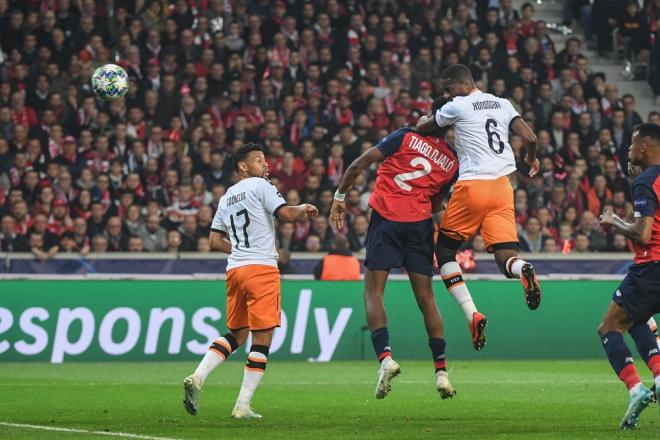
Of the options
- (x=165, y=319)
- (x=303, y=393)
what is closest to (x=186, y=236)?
(x=165, y=319)

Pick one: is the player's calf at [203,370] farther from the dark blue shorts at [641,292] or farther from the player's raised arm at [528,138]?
the dark blue shorts at [641,292]

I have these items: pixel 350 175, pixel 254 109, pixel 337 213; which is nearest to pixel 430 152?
pixel 350 175

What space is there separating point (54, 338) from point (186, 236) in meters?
3.15

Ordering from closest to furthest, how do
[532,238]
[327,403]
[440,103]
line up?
[440,103], [327,403], [532,238]

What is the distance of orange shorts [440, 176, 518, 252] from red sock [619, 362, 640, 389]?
2.08 metres

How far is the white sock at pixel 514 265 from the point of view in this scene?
11216mm

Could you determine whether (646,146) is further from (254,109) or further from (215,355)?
(254,109)

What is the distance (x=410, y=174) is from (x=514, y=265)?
1.27 metres

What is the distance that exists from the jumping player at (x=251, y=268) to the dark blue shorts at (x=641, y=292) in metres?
2.89

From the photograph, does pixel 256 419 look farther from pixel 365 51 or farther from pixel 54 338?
pixel 365 51

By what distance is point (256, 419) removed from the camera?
10859 mm

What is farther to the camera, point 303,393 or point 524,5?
point 524,5

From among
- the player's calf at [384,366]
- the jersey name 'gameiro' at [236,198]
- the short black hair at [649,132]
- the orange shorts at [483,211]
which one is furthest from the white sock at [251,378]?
the short black hair at [649,132]

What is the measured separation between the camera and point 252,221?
11.2 m
